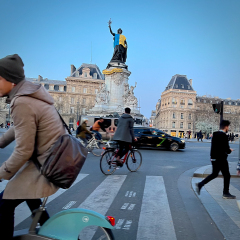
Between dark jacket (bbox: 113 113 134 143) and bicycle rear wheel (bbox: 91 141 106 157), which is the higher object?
dark jacket (bbox: 113 113 134 143)

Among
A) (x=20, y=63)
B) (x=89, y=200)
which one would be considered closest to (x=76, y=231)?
(x=20, y=63)

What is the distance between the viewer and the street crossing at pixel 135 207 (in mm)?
3344

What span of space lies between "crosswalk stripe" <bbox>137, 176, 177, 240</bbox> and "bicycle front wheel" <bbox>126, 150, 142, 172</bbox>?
1830mm

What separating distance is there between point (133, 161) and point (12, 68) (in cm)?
616

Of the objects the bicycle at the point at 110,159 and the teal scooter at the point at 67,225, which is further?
the bicycle at the point at 110,159

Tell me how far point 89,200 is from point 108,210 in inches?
24.9

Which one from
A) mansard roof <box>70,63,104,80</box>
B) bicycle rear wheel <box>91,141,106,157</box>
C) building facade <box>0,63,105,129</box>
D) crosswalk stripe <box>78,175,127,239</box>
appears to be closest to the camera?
crosswalk stripe <box>78,175,127,239</box>

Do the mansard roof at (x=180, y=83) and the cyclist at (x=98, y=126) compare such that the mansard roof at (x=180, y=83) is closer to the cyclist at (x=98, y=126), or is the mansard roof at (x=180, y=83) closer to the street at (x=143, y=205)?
the cyclist at (x=98, y=126)

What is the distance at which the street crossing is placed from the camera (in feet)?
11.0

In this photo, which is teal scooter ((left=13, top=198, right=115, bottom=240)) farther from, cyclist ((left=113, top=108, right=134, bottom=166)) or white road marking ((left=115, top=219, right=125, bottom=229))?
cyclist ((left=113, top=108, right=134, bottom=166))

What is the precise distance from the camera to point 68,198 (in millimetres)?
4727

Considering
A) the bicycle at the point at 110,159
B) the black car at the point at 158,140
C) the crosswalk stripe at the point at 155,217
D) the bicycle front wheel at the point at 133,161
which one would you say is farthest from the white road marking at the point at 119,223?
the black car at the point at 158,140

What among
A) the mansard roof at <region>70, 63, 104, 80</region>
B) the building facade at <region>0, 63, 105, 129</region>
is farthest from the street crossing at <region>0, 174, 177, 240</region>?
the mansard roof at <region>70, 63, 104, 80</region>

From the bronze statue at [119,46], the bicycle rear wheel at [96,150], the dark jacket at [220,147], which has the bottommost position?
the bicycle rear wheel at [96,150]
